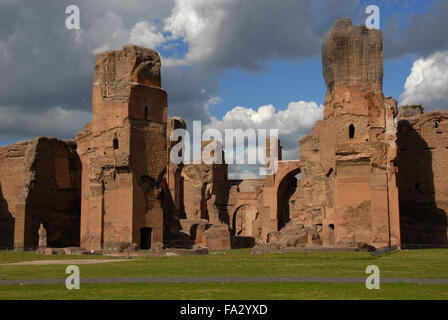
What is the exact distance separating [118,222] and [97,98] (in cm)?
698

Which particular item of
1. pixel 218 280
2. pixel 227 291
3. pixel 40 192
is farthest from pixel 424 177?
pixel 227 291

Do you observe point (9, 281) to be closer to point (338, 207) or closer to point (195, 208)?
point (338, 207)

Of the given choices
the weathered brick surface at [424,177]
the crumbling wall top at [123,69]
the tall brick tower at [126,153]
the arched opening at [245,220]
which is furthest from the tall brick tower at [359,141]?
the arched opening at [245,220]

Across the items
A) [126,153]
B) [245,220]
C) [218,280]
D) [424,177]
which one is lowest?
[218,280]

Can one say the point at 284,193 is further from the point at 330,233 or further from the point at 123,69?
the point at 123,69

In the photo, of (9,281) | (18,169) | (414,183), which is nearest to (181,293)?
(9,281)

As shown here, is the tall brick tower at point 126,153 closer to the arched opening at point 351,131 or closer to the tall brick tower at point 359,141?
the tall brick tower at point 359,141

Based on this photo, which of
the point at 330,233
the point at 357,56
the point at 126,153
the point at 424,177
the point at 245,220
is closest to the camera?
the point at 126,153

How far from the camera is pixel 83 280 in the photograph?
11109mm

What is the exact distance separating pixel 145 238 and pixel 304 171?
12140mm

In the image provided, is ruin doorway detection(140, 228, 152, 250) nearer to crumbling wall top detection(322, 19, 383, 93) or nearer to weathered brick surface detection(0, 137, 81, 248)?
weathered brick surface detection(0, 137, 81, 248)

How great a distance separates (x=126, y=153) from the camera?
92.7 feet

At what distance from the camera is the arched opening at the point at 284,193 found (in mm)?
45656

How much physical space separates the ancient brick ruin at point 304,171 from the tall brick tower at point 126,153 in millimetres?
57
